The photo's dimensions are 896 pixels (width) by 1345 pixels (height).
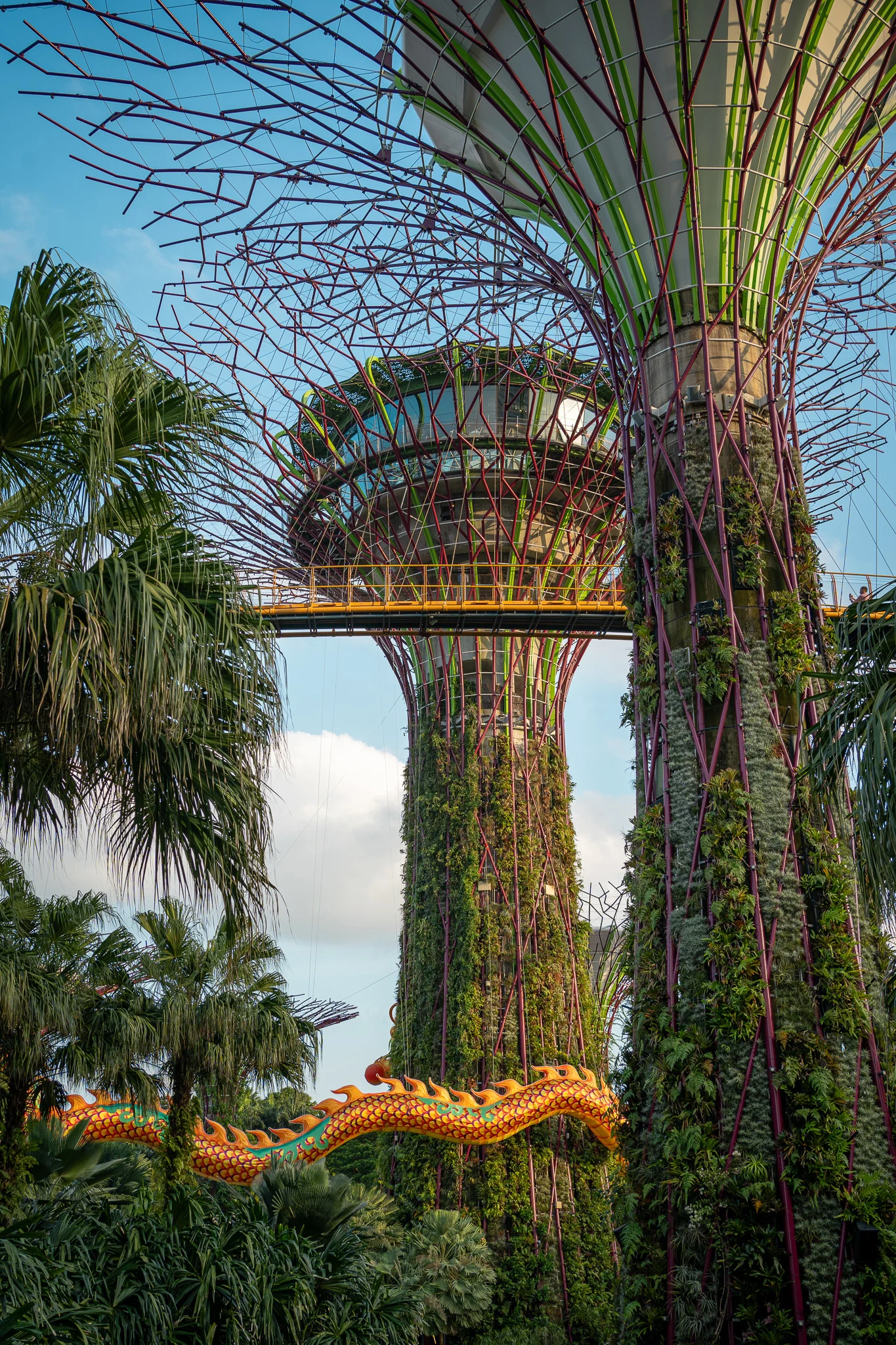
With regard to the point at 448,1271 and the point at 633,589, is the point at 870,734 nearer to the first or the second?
the point at 633,589

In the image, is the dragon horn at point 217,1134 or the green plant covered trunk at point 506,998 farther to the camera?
the green plant covered trunk at point 506,998

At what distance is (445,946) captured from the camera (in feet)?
78.8

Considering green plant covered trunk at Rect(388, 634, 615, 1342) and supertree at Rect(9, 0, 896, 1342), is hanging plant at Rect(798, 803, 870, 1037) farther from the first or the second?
green plant covered trunk at Rect(388, 634, 615, 1342)

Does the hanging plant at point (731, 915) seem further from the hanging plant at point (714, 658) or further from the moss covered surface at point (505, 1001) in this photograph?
the moss covered surface at point (505, 1001)

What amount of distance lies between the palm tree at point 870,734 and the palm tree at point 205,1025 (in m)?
10.1

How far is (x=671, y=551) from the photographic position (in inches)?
513

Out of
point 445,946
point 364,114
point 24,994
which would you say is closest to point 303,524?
point 445,946

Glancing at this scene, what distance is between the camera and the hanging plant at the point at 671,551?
42.7 feet

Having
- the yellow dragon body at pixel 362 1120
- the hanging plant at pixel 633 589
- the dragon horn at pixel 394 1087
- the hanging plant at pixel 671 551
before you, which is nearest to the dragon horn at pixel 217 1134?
the yellow dragon body at pixel 362 1120

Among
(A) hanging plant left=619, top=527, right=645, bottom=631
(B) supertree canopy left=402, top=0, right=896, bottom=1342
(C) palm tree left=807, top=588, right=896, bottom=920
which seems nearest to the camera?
(C) palm tree left=807, top=588, right=896, bottom=920

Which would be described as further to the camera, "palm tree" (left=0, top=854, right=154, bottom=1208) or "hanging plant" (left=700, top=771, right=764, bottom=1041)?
"palm tree" (left=0, top=854, right=154, bottom=1208)

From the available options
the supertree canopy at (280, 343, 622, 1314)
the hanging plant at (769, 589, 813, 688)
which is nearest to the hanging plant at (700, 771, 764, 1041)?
the hanging plant at (769, 589, 813, 688)

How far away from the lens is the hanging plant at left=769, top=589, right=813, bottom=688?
1242 centimetres

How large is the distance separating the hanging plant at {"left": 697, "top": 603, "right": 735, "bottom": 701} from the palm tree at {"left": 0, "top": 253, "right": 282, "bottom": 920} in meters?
6.12
